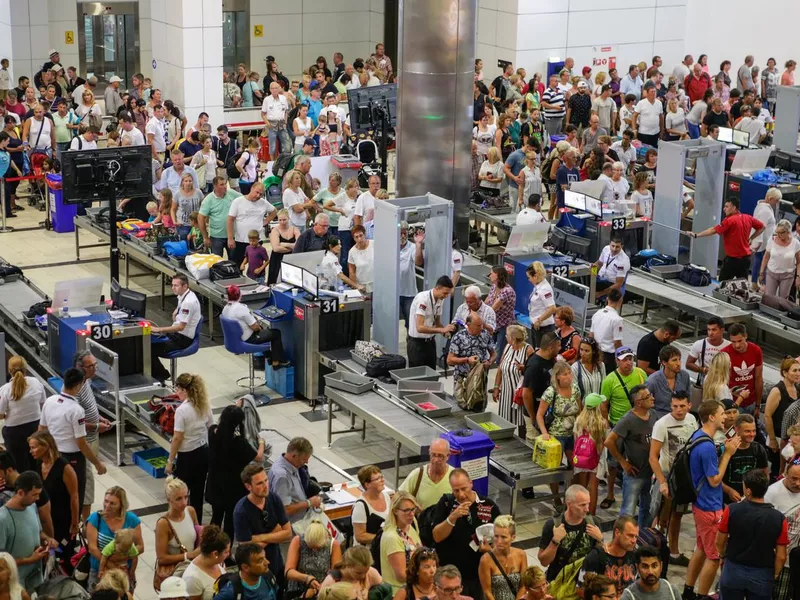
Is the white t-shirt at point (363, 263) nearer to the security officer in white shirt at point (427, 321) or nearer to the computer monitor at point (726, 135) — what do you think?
Result: the security officer in white shirt at point (427, 321)

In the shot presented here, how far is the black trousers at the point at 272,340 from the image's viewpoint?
12.6 metres

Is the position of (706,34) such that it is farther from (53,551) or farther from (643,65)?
(53,551)

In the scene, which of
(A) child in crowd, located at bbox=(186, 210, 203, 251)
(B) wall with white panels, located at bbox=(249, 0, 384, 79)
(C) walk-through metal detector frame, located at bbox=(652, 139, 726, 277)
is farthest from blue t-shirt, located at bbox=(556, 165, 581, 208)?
(B) wall with white panels, located at bbox=(249, 0, 384, 79)

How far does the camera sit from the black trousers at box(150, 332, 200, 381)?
1238 centimetres

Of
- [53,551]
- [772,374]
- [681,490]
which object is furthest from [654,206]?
[53,551]

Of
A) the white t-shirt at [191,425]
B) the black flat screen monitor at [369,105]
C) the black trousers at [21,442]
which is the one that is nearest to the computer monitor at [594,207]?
the black flat screen monitor at [369,105]

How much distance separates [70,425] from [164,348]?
2.85 m

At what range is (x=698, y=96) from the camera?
86.1 feet

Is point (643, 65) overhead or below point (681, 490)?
overhead

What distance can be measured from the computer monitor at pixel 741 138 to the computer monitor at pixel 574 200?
15.1ft

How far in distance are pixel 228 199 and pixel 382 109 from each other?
21.4 ft

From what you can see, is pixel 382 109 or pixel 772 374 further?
pixel 382 109

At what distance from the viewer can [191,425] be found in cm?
973

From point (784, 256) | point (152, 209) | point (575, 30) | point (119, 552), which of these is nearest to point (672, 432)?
point (119, 552)
